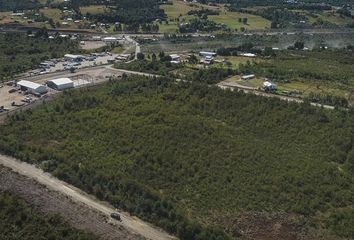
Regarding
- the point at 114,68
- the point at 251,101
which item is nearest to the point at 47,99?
the point at 114,68

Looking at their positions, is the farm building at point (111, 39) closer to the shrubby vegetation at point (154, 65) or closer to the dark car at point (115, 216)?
the shrubby vegetation at point (154, 65)

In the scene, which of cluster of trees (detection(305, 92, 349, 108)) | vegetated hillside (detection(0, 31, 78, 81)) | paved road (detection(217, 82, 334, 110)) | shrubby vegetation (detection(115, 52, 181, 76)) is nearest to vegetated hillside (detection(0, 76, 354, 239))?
paved road (detection(217, 82, 334, 110))

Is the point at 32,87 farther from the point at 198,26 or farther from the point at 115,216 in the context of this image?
the point at 198,26

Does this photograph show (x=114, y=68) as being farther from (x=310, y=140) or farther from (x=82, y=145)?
(x=310, y=140)

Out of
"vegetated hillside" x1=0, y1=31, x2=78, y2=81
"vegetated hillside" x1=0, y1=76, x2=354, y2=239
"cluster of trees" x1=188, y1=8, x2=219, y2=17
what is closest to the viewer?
"vegetated hillside" x1=0, y1=76, x2=354, y2=239

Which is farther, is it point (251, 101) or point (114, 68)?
point (114, 68)

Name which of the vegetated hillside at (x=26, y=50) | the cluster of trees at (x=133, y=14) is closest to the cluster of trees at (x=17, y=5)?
the cluster of trees at (x=133, y=14)

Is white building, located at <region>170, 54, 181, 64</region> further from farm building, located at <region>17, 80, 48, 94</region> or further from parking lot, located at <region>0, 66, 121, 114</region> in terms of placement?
farm building, located at <region>17, 80, 48, 94</region>

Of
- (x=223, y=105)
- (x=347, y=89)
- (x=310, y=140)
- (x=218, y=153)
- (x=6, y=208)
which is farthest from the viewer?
(x=347, y=89)
